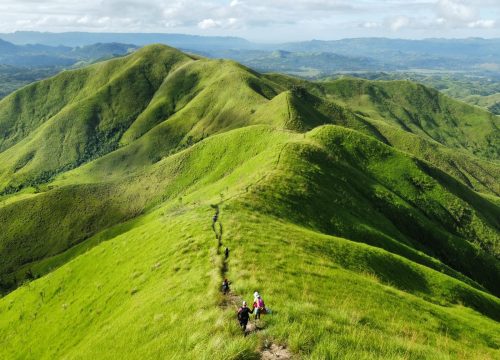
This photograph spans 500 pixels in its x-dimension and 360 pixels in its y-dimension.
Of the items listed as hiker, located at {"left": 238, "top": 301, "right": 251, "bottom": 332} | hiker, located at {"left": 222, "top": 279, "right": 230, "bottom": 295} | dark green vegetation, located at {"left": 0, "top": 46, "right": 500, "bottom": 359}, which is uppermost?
hiker, located at {"left": 238, "top": 301, "right": 251, "bottom": 332}

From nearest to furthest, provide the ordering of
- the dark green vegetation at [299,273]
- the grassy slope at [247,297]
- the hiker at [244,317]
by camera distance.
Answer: the hiker at [244,317] < the grassy slope at [247,297] < the dark green vegetation at [299,273]

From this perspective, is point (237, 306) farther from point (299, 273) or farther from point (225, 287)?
point (299, 273)

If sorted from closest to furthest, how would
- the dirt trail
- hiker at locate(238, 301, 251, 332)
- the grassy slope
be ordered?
1. the dirt trail
2. hiker at locate(238, 301, 251, 332)
3. the grassy slope

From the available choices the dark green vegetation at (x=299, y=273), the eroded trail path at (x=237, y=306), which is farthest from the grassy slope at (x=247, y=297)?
the eroded trail path at (x=237, y=306)

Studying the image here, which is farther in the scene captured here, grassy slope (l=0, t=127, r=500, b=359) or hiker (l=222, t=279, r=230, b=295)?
hiker (l=222, t=279, r=230, b=295)

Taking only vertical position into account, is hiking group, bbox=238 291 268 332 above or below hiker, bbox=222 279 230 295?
above

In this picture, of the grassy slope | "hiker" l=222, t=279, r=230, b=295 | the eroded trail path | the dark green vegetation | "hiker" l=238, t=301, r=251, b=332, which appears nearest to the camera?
the eroded trail path

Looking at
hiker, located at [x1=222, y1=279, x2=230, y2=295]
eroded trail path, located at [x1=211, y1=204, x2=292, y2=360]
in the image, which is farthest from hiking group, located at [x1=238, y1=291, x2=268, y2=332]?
hiker, located at [x1=222, y1=279, x2=230, y2=295]

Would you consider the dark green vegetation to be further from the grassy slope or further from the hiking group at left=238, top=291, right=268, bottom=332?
the hiking group at left=238, top=291, right=268, bottom=332

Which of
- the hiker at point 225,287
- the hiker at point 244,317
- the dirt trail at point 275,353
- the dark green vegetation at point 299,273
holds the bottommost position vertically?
the dark green vegetation at point 299,273

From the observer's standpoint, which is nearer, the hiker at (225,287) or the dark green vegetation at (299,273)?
the dark green vegetation at (299,273)

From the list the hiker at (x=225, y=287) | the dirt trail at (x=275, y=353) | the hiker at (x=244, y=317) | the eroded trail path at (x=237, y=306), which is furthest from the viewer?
the hiker at (x=225, y=287)

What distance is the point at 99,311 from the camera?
41875 mm

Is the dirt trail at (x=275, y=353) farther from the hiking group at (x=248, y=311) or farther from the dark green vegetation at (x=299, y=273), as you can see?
the hiking group at (x=248, y=311)
